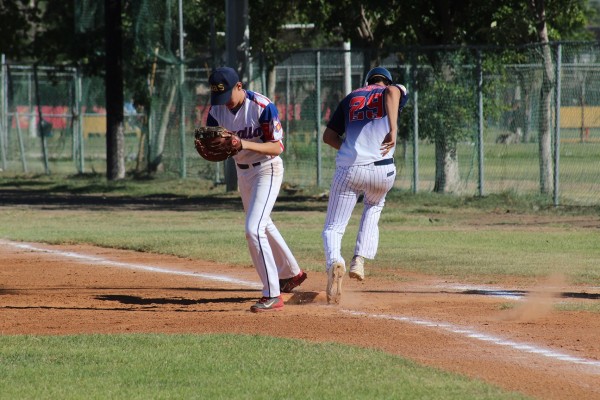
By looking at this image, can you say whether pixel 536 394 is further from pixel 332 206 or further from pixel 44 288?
→ pixel 44 288

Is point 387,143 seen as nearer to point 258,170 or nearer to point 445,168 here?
point 258,170

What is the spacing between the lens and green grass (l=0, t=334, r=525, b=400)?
609 centimetres

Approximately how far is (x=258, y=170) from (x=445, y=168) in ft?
41.9

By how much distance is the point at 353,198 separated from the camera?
9.43m

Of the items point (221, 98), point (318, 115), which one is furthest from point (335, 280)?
point (318, 115)

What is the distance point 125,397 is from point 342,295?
4.22 metres

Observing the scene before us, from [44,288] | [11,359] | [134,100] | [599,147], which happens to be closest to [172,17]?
[134,100]

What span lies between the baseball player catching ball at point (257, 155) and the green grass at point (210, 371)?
1355 millimetres

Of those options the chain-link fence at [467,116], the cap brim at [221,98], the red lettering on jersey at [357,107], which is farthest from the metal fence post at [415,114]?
the cap brim at [221,98]

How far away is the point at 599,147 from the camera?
1930 cm

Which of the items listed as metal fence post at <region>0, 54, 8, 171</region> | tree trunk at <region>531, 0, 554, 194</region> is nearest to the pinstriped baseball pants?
tree trunk at <region>531, 0, 554, 194</region>

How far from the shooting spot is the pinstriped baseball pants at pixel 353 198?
929 centimetres

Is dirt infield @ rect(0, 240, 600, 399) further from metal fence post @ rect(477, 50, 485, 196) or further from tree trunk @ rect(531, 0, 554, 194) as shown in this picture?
metal fence post @ rect(477, 50, 485, 196)

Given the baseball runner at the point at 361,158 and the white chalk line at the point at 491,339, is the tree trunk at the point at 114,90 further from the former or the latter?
the white chalk line at the point at 491,339
